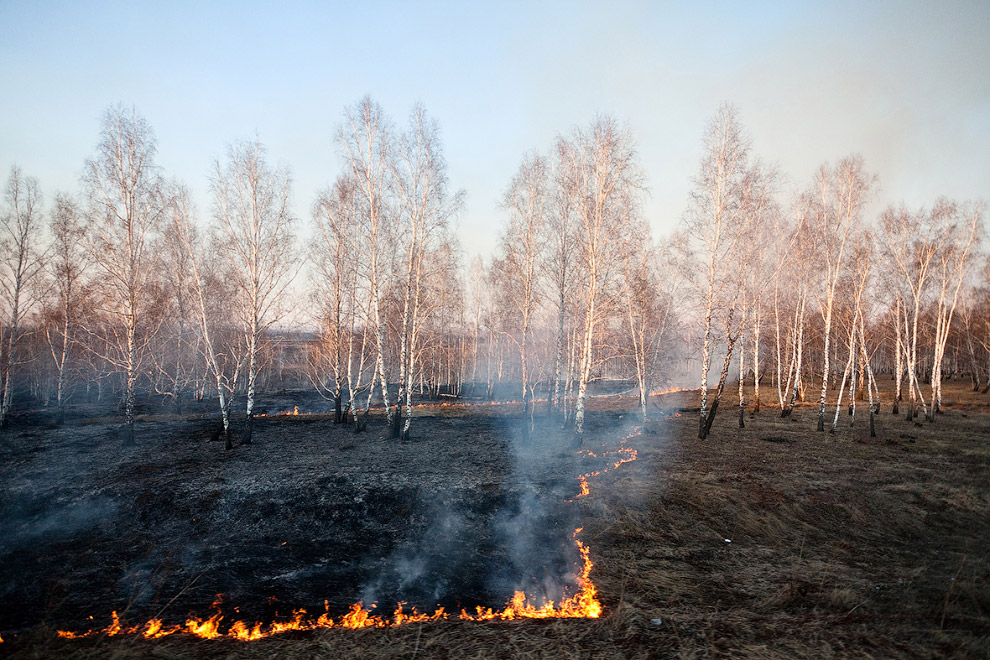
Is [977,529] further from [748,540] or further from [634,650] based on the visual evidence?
[634,650]

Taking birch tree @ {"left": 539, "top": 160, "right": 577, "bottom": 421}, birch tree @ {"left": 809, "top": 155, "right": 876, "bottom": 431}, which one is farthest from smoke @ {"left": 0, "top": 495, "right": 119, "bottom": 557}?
birch tree @ {"left": 809, "top": 155, "right": 876, "bottom": 431}

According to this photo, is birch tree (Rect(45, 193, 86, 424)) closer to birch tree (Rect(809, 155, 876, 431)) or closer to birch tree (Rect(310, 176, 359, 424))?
birch tree (Rect(310, 176, 359, 424))

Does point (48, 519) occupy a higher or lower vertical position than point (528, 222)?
lower

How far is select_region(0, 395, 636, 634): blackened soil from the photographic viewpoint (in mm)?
7348

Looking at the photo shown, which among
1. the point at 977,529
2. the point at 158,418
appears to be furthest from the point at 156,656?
the point at 158,418

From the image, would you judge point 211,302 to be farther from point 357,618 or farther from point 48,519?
point 357,618

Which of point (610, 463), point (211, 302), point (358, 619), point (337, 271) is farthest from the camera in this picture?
point (211, 302)

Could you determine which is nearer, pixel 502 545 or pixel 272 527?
pixel 502 545

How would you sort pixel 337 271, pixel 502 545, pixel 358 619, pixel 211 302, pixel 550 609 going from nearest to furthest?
pixel 358 619 < pixel 550 609 < pixel 502 545 < pixel 337 271 < pixel 211 302

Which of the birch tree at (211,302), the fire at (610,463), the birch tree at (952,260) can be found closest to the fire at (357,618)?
the fire at (610,463)

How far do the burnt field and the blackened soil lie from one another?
0.18 ft

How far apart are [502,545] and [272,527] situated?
230 inches

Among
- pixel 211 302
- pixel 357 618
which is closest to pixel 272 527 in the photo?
pixel 357 618

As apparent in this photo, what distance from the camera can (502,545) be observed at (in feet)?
30.8
